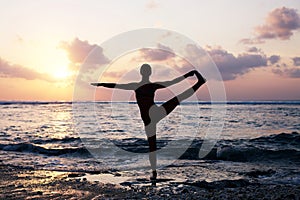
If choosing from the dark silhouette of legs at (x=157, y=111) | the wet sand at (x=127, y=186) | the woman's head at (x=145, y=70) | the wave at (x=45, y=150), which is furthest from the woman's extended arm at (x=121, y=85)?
the wave at (x=45, y=150)

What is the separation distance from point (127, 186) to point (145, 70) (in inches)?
114

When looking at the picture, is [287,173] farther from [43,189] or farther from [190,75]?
[43,189]

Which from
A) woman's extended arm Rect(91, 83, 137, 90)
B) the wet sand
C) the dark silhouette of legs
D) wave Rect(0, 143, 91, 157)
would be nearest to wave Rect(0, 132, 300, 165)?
wave Rect(0, 143, 91, 157)

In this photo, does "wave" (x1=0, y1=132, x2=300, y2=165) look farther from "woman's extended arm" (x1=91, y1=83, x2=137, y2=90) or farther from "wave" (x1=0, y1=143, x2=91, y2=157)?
"woman's extended arm" (x1=91, y1=83, x2=137, y2=90)

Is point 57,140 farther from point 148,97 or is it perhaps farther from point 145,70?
point 145,70

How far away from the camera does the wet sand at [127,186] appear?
23.3 ft

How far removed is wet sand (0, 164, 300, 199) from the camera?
7.09 meters

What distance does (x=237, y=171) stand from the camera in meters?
10.5

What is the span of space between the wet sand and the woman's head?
2759 millimetres

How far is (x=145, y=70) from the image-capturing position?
863 cm

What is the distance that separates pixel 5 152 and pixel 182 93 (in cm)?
984

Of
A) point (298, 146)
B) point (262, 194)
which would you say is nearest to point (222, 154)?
point (298, 146)

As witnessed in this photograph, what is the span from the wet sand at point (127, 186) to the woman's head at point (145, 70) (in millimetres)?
2759

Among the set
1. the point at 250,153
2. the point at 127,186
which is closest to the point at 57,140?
the point at 250,153
